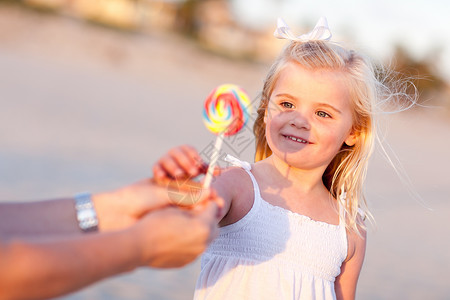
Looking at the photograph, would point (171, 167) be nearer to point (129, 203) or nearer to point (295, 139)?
point (129, 203)

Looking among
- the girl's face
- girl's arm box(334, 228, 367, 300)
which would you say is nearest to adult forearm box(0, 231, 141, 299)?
the girl's face

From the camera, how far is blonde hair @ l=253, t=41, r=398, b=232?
2.89m

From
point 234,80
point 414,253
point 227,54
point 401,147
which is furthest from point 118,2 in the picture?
point 414,253

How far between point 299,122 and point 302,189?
0.37 meters

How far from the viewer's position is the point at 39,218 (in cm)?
203

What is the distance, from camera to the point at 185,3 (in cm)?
3431

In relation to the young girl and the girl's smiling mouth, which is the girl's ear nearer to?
the young girl

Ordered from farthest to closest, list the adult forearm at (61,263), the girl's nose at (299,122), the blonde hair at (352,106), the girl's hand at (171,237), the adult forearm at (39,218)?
the blonde hair at (352,106)
the girl's nose at (299,122)
the adult forearm at (39,218)
the girl's hand at (171,237)
the adult forearm at (61,263)

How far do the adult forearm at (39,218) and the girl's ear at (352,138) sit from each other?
158 centimetres

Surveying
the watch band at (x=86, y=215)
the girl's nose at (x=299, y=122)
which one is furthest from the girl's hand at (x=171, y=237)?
the girl's nose at (x=299, y=122)

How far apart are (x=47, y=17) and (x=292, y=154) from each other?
20694 mm

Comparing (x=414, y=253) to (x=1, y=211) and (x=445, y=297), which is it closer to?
(x=445, y=297)

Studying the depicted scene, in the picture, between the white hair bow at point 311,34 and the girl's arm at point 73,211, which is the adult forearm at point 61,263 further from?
the white hair bow at point 311,34

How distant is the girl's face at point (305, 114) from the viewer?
9.01ft
